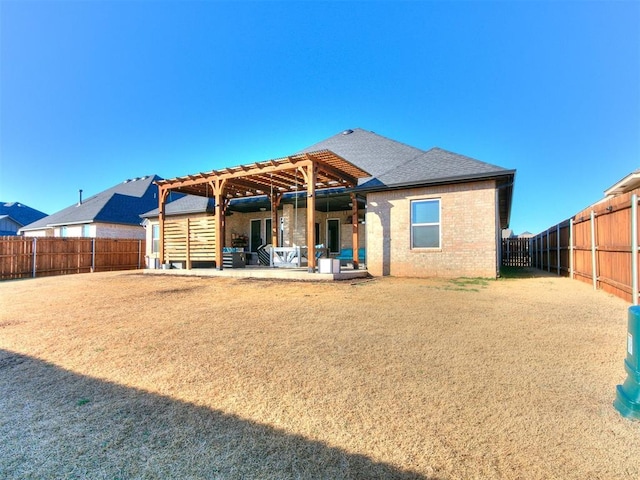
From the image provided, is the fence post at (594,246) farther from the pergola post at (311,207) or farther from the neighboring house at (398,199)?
the pergola post at (311,207)

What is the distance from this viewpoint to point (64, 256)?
18000 mm

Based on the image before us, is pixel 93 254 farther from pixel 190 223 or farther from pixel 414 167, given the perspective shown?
pixel 414 167

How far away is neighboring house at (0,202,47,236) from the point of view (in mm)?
36588

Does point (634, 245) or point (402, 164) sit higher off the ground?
point (402, 164)

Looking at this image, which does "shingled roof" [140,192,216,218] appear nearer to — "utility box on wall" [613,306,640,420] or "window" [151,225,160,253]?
"window" [151,225,160,253]

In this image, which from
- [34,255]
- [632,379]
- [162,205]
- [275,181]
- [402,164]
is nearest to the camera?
[632,379]

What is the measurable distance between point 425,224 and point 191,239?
9.54 meters

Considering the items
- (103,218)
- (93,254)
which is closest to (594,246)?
(93,254)

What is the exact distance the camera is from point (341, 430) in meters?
2.48

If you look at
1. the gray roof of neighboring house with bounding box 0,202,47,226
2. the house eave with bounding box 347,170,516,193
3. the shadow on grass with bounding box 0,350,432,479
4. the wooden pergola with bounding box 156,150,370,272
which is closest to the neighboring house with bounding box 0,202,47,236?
the gray roof of neighboring house with bounding box 0,202,47,226

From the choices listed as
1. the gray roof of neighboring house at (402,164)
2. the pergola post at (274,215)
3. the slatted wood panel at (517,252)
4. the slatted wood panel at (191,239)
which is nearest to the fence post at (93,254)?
the slatted wood panel at (191,239)

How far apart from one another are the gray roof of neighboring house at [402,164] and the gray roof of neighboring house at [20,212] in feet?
140

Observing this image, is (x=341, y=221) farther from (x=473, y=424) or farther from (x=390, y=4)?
(x=473, y=424)

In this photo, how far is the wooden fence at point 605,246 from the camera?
6199 millimetres
